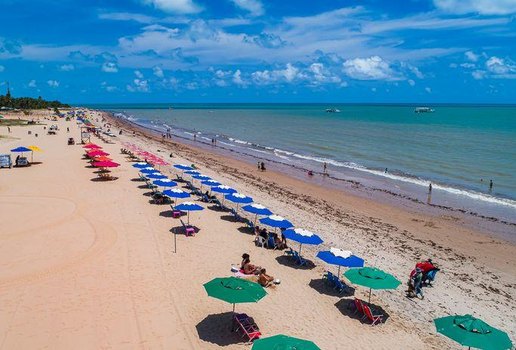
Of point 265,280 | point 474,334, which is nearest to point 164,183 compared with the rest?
point 265,280

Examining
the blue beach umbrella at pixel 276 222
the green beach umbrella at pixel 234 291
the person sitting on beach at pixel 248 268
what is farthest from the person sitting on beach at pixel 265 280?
the blue beach umbrella at pixel 276 222

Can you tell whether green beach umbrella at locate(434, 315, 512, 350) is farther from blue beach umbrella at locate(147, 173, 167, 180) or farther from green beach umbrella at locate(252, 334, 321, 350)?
blue beach umbrella at locate(147, 173, 167, 180)

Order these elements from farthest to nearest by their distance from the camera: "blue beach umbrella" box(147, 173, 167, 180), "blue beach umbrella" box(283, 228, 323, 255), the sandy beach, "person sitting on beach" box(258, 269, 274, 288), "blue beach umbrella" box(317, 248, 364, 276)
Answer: "blue beach umbrella" box(147, 173, 167, 180)
"blue beach umbrella" box(283, 228, 323, 255)
"person sitting on beach" box(258, 269, 274, 288)
"blue beach umbrella" box(317, 248, 364, 276)
the sandy beach

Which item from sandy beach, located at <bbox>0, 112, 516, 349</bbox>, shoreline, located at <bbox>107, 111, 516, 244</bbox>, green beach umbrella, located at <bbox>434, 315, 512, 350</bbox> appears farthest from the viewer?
shoreline, located at <bbox>107, 111, 516, 244</bbox>

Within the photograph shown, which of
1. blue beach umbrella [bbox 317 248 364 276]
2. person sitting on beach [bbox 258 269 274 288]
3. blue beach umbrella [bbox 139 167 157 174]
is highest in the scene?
→ blue beach umbrella [bbox 139 167 157 174]

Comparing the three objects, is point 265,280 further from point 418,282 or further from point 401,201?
point 401,201

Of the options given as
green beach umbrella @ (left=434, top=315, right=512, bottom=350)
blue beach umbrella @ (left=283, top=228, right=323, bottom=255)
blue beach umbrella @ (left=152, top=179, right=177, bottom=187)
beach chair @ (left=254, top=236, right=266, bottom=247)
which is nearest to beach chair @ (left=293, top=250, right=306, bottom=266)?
blue beach umbrella @ (left=283, top=228, right=323, bottom=255)

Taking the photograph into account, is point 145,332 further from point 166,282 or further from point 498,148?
point 498,148
